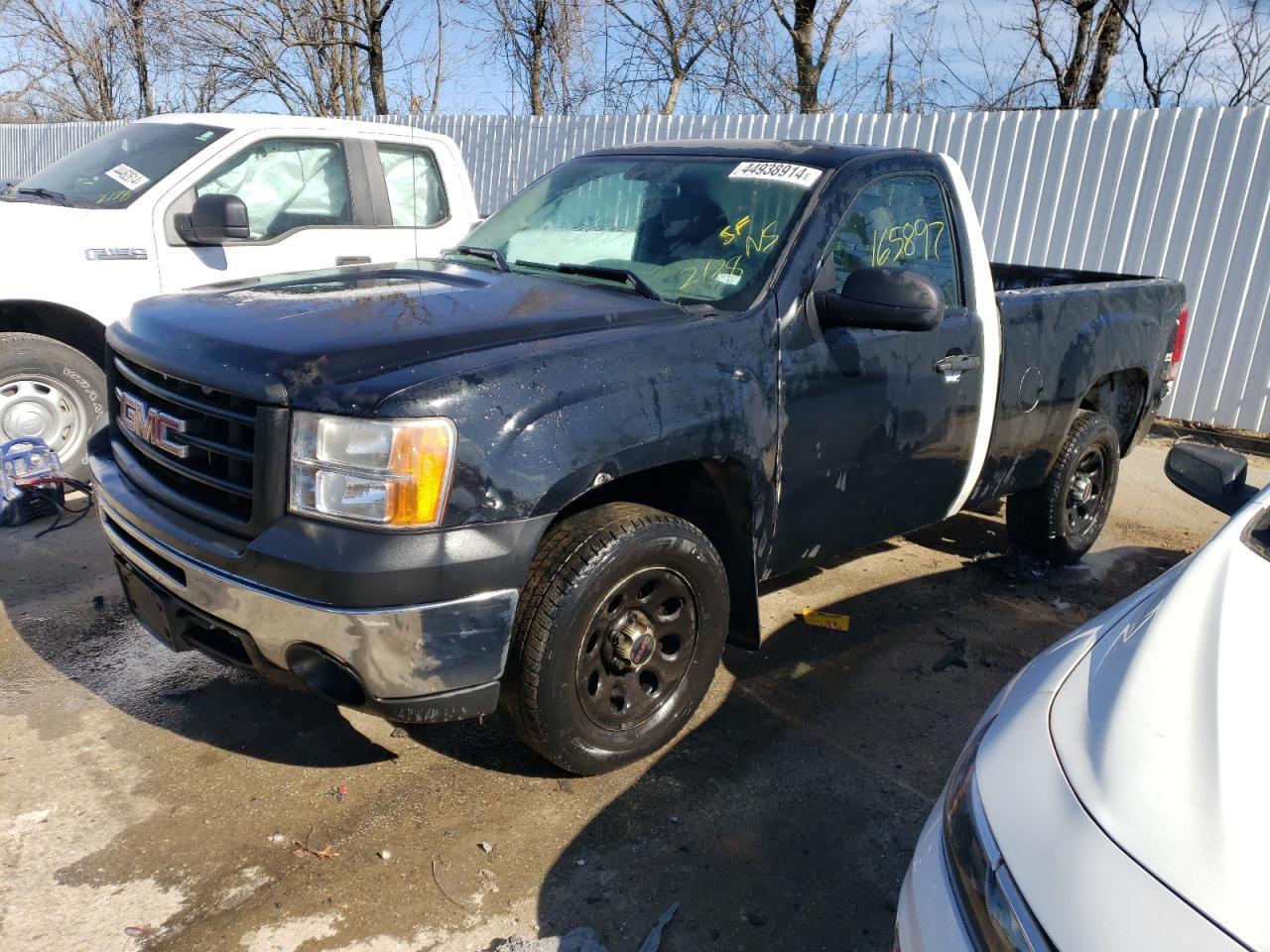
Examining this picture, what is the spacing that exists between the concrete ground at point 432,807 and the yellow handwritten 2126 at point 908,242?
5.28ft

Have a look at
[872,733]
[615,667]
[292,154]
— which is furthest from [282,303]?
[292,154]

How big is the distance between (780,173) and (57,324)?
4024 millimetres

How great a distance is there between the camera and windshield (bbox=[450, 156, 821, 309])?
3352mm

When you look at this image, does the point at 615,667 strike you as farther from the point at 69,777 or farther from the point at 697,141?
the point at 697,141

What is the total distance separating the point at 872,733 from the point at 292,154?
184 inches

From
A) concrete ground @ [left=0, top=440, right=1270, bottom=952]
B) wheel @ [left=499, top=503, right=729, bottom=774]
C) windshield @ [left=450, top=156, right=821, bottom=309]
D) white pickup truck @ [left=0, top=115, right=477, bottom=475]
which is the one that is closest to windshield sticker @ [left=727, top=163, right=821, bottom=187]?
windshield @ [left=450, top=156, right=821, bottom=309]

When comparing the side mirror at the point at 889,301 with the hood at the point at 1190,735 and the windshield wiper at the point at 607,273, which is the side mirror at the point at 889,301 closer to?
the windshield wiper at the point at 607,273

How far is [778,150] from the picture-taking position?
375 centimetres

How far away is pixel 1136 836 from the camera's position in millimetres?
1531

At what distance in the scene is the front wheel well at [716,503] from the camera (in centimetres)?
310

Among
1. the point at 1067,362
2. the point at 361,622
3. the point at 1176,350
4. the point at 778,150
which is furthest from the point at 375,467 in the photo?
the point at 1176,350

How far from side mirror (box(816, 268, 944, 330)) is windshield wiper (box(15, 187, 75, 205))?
4507 millimetres

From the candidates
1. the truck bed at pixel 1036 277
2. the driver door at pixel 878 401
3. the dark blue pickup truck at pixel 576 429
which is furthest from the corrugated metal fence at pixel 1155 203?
the driver door at pixel 878 401

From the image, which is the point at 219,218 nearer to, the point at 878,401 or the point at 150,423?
the point at 150,423
